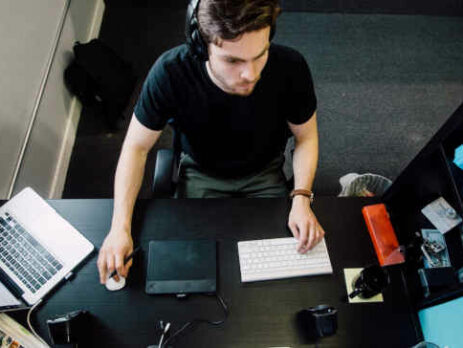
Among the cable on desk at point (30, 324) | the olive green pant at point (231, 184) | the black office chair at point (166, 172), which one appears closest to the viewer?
the cable on desk at point (30, 324)

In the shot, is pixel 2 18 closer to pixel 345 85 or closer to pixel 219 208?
pixel 219 208

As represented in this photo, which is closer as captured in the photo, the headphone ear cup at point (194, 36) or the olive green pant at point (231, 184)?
the headphone ear cup at point (194, 36)

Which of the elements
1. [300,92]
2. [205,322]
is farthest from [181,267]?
[300,92]

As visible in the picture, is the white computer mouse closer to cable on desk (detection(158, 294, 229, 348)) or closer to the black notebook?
the black notebook

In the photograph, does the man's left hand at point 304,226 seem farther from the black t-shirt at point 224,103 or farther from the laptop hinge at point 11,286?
the laptop hinge at point 11,286

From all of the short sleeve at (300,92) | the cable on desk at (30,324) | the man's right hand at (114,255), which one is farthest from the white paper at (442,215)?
the cable on desk at (30,324)

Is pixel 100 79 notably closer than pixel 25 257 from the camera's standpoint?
No

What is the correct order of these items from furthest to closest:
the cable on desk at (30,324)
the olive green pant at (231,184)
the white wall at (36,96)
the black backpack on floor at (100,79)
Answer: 1. the black backpack on floor at (100,79)
2. the white wall at (36,96)
3. the olive green pant at (231,184)
4. the cable on desk at (30,324)

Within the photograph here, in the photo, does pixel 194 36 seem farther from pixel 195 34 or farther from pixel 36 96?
pixel 36 96

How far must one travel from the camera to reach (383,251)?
3.28ft

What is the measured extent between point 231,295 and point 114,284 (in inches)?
12.7

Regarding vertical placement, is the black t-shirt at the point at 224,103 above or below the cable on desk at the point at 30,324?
above

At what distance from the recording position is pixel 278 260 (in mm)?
979

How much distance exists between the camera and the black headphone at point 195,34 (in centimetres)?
82
